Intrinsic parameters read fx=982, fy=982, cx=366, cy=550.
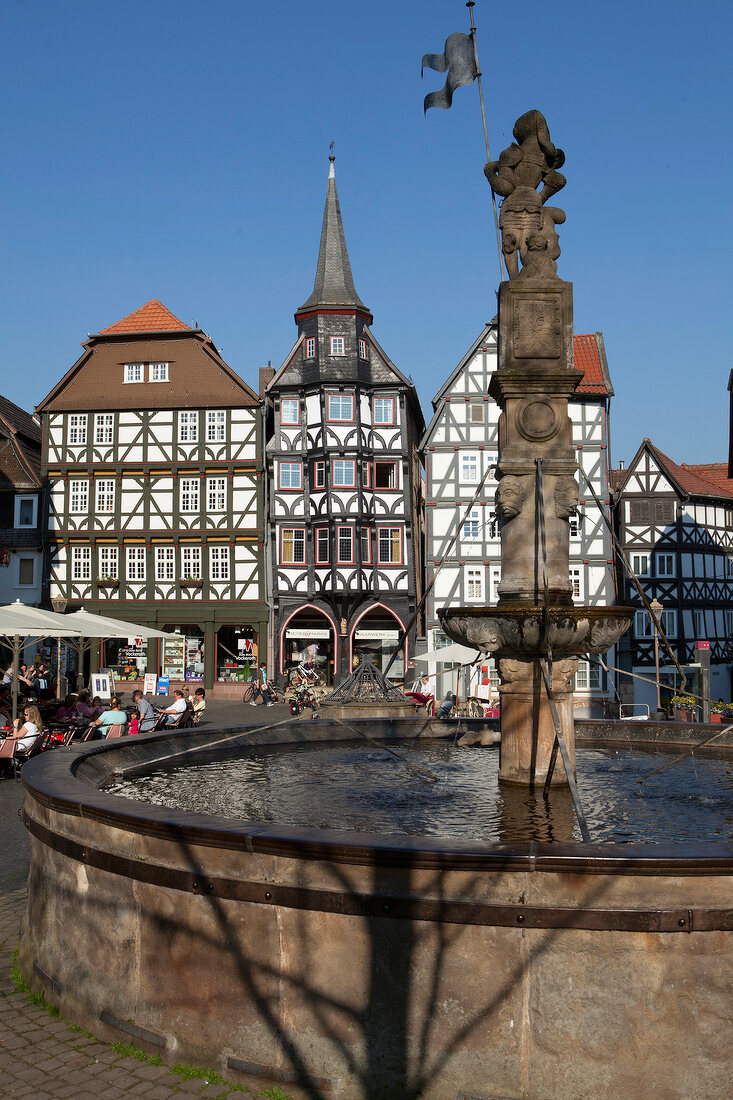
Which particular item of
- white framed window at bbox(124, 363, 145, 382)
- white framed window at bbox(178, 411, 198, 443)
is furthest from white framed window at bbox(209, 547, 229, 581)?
white framed window at bbox(124, 363, 145, 382)

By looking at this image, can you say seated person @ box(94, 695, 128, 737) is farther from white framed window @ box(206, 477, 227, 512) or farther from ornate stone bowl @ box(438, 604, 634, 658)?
white framed window @ box(206, 477, 227, 512)

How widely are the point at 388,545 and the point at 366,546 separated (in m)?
0.98

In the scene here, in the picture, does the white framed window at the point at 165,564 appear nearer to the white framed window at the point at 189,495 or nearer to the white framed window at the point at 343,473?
the white framed window at the point at 189,495

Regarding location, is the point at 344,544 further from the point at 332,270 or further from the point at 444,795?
the point at 444,795

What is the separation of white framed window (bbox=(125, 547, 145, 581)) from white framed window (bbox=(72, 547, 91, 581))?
75.5 inches

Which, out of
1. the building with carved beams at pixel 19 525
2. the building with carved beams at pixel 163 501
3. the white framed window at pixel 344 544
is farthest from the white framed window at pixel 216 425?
the building with carved beams at pixel 19 525

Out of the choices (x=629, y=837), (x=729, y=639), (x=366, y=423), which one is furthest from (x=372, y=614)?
(x=629, y=837)

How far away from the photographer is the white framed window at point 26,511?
45.2 m

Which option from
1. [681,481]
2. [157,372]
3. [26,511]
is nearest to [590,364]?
[681,481]

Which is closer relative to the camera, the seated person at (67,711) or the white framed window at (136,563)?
the seated person at (67,711)

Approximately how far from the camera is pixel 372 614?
43844 mm

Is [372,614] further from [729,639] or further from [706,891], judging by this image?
[706,891]

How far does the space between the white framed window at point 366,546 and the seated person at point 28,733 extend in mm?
25974

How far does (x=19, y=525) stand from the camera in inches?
1781
